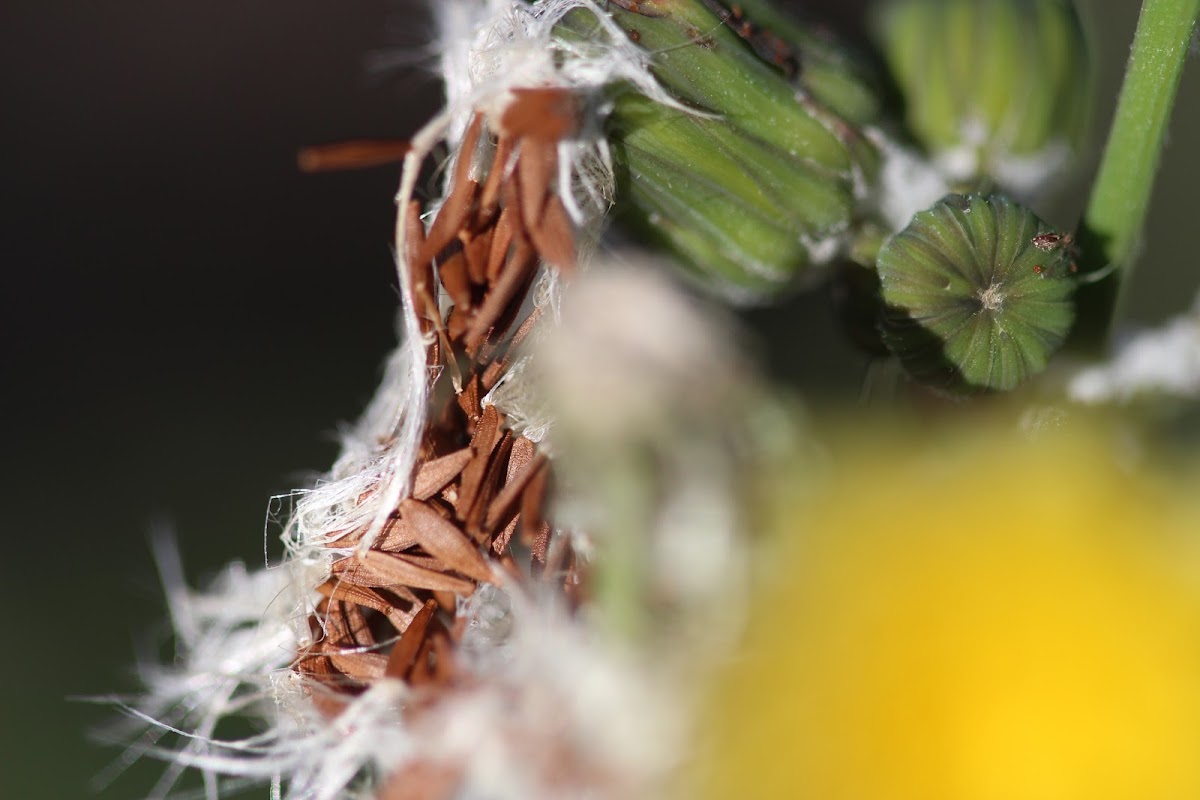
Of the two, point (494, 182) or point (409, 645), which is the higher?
point (494, 182)

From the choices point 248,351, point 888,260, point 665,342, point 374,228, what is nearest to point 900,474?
point 888,260

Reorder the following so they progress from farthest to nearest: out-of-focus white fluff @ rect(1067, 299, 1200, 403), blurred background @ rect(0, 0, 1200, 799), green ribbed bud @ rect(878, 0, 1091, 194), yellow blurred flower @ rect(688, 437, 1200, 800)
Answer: blurred background @ rect(0, 0, 1200, 799) → green ribbed bud @ rect(878, 0, 1091, 194) → out-of-focus white fluff @ rect(1067, 299, 1200, 403) → yellow blurred flower @ rect(688, 437, 1200, 800)

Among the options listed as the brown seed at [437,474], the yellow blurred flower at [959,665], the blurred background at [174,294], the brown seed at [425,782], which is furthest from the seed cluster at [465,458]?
the blurred background at [174,294]

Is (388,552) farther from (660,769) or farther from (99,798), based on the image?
(99,798)

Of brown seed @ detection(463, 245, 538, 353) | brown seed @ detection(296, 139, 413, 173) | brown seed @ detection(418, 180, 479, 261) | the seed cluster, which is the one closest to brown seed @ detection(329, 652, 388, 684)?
the seed cluster

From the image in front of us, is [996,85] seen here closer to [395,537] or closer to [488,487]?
[488,487]

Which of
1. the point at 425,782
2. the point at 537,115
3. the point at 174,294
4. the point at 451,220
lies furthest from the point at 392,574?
the point at 174,294

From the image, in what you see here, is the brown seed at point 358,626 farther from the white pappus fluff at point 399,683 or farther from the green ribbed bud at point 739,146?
the green ribbed bud at point 739,146

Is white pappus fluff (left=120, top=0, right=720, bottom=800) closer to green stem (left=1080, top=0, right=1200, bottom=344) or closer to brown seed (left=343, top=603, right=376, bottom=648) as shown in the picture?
brown seed (left=343, top=603, right=376, bottom=648)
